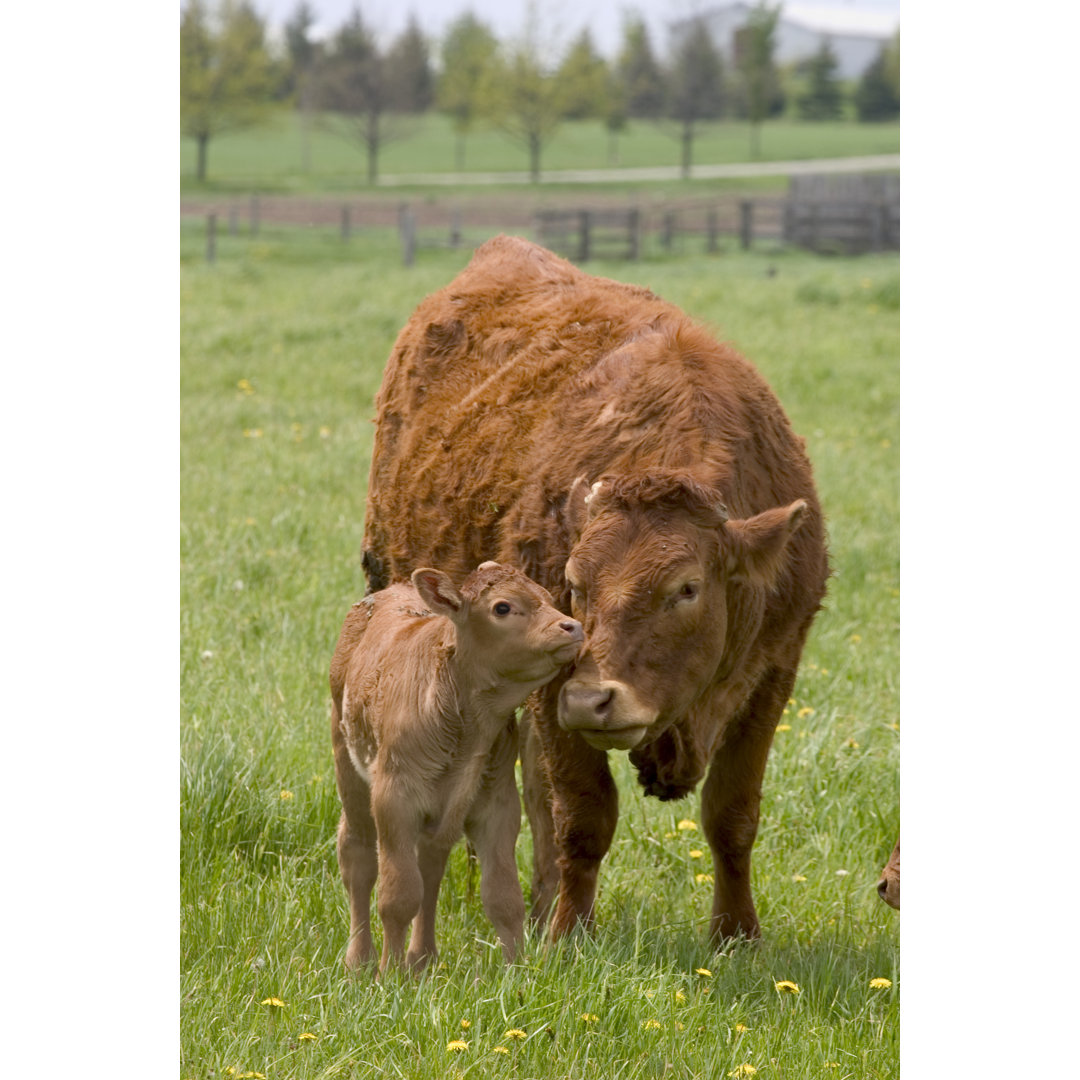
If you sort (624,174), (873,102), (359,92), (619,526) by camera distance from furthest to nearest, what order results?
(624,174), (359,92), (873,102), (619,526)

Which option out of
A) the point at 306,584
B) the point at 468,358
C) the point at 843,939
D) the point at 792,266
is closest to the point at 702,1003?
the point at 843,939

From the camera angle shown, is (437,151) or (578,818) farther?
(437,151)

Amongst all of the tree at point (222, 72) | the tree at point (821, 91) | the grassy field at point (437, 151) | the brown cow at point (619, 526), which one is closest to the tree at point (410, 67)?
the grassy field at point (437, 151)

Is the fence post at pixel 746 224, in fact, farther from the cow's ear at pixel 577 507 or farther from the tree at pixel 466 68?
the cow's ear at pixel 577 507

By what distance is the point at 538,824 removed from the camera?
4828 mm

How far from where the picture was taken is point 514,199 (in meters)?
43.3

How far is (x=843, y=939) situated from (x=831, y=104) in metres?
36.8

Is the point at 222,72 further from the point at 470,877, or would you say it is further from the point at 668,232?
the point at 470,877

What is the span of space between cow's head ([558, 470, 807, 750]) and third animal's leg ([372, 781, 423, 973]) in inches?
21.2

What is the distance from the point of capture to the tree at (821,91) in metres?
30.0

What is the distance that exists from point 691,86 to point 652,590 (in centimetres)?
4531

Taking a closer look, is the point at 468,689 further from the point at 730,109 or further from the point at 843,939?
the point at 730,109

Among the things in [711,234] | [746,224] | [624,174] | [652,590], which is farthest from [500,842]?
[624,174]

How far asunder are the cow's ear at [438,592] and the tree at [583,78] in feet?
149
